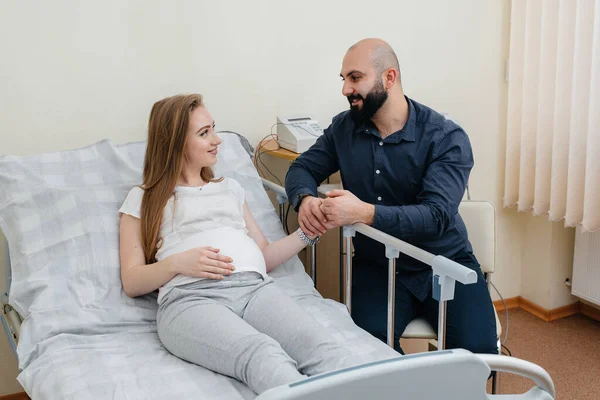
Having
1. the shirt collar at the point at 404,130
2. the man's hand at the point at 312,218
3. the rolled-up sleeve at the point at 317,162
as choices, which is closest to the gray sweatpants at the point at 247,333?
the man's hand at the point at 312,218

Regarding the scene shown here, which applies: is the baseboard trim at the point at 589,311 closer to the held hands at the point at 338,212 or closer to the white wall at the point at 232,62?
the white wall at the point at 232,62

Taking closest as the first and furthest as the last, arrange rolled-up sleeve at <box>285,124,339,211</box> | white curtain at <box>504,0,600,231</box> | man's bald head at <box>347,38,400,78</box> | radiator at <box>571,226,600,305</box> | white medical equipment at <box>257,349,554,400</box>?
1. white medical equipment at <box>257,349,554,400</box>
2. man's bald head at <box>347,38,400,78</box>
3. rolled-up sleeve at <box>285,124,339,211</box>
4. white curtain at <box>504,0,600,231</box>
5. radiator at <box>571,226,600,305</box>

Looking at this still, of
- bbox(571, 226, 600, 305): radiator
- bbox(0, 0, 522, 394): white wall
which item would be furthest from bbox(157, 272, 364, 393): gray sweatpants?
bbox(571, 226, 600, 305): radiator

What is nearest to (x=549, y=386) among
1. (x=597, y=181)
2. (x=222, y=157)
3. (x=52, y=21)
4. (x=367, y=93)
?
(x=367, y=93)

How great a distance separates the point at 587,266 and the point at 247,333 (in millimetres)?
2024

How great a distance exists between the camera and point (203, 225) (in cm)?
192

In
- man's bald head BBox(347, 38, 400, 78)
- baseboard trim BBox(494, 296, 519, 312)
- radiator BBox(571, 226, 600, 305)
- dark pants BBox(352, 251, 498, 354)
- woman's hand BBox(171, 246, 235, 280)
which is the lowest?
baseboard trim BBox(494, 296, 519, 312)

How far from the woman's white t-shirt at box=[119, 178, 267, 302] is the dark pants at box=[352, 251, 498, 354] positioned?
39 cm

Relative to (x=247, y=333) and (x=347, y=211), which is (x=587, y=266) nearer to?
(x=347, y=211)

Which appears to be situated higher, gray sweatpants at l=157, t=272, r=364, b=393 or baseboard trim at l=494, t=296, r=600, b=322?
gray sweatpants at l=157, t=272, r=364, b=393

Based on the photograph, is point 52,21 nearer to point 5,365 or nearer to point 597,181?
point 5,365

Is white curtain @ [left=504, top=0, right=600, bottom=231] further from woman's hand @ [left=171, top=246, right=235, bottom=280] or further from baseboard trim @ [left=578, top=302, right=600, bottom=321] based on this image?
woman's hand @ [left=171, top=246, right=235, bottom=280]

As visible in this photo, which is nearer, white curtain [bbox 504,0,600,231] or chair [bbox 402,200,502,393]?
chair [bbox 402,200,502,393]

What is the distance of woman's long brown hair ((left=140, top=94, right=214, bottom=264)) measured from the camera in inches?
75.3
